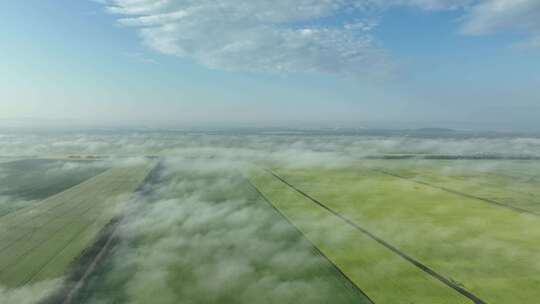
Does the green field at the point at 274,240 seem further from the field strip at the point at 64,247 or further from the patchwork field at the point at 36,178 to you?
the patchwork field at the point at 36,178

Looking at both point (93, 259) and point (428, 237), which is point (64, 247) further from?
point (428, 237)

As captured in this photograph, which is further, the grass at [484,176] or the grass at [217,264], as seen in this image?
the grass at [484,176]

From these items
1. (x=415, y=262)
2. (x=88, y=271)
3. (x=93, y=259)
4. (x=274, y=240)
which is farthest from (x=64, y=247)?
(x=415, y=262)

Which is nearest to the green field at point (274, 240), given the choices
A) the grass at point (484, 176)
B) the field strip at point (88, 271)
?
the field strip at point (88, 271)

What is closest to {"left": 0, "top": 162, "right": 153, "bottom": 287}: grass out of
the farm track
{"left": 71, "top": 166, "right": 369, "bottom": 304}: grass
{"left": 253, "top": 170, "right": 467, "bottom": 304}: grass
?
the farm track

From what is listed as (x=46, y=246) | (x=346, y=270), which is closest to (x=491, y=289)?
(x=346, y=270)
